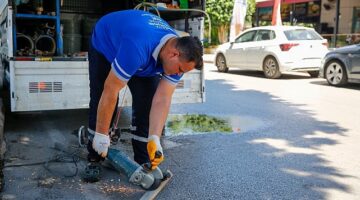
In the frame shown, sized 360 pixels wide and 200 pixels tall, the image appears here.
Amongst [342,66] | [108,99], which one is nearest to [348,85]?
[342,66]

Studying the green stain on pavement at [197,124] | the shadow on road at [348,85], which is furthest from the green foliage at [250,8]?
the green stain on pavement at [197,124]

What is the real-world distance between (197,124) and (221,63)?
8.84 meters

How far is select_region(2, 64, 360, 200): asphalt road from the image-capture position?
3938 mm

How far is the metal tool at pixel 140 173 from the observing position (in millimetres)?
3664

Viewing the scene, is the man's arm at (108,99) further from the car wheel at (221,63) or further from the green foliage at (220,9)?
the green foliage at (220,9)

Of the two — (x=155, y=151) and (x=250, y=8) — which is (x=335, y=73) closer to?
(x=155, y=151)

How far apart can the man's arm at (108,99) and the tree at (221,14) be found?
795 inches

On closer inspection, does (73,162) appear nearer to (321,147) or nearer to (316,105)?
(321,147)

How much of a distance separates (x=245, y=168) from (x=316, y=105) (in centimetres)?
420

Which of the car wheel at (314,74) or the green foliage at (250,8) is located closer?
the car wheel at (314,74)

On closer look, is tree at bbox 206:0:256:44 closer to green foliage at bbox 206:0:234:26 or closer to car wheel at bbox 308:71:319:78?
green foliage at bbox 206:0:234:26

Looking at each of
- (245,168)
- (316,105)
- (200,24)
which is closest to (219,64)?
(316,105)

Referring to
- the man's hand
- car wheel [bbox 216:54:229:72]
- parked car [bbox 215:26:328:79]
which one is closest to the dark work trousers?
the man's hand

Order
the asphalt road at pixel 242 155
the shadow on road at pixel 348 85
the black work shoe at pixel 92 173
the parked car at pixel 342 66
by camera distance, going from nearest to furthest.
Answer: the asphalt road at pixel 242 155 < the black work shoe at pixel 92 173 < the parked car at pixel 342 66 < the shadow on road at pixel 348 85
